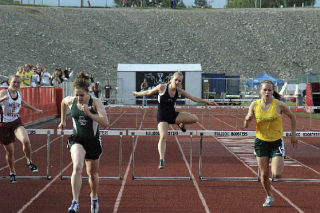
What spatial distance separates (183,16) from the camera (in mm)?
82562

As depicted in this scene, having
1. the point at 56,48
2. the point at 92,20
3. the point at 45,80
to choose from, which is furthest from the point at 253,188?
the point at 92,20

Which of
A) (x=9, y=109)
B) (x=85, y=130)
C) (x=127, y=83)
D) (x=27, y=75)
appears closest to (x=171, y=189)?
(x=85, y=130)

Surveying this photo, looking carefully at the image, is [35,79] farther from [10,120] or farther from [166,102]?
[166,102]

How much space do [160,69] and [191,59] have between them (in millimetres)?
26930

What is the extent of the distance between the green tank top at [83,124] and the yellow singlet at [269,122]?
7.45ft

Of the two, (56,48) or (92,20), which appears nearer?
Result: (56,48)

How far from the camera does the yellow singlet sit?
7.35m

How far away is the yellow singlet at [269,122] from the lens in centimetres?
735

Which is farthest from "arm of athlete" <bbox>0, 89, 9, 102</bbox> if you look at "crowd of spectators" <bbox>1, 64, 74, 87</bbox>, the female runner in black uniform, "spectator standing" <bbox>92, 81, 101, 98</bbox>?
"spectator standing" <bbox>92, 81, 101, 98</bbox>

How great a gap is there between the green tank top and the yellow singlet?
7.45 ft

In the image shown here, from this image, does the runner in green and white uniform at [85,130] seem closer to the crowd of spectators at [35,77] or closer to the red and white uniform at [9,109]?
the red and white uniform at [9,109]

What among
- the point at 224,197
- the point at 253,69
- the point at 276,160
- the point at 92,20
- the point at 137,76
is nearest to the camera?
the point at 276,160

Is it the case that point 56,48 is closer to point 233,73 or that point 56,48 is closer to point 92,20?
point 92,20

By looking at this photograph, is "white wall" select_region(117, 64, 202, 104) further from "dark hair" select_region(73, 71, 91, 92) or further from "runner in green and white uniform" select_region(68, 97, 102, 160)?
"dark hair" select_region(73, 71, 91, 92)
